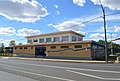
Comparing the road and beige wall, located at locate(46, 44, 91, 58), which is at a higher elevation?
beige wall, located at locate(46, 44, 91, 58)

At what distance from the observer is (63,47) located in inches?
2004

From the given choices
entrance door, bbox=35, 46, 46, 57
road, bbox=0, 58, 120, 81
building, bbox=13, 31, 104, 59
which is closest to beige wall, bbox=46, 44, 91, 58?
building, bbox=13, 31, 104, 59

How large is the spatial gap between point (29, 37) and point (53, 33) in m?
12.5

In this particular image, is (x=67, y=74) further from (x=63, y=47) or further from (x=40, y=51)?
(x=40, y=51)

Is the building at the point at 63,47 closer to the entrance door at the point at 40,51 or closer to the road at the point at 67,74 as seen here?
the entrance door at the point at 40,51

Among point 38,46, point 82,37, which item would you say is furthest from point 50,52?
point 82,37

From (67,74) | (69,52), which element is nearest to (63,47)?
(69,52)

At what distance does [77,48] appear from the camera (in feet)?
156

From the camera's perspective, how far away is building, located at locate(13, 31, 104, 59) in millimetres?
45781

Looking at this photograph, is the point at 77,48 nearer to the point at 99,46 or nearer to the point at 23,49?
the point at 99,46

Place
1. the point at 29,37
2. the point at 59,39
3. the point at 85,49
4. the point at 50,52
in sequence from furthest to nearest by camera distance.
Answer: the point at 29,37 < the point at 59,39 < the point at 50,52 < the point at 85,49

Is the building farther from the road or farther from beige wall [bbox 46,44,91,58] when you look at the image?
the road

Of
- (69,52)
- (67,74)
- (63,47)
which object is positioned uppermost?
(63,47)

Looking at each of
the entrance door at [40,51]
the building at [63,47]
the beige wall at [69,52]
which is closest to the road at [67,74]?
the beige wall at [69,52]
